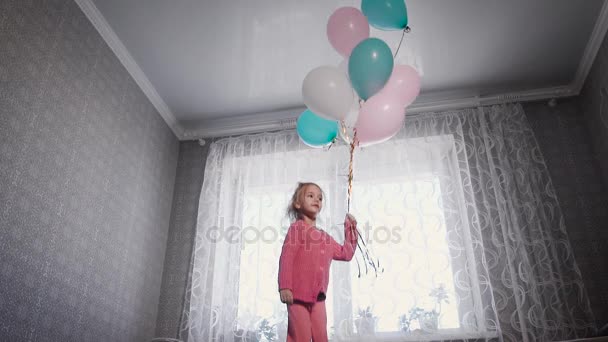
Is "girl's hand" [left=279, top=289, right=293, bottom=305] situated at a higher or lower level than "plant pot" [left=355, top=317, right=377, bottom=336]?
higher

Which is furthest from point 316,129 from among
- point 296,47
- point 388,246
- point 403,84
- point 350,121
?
point 388,246

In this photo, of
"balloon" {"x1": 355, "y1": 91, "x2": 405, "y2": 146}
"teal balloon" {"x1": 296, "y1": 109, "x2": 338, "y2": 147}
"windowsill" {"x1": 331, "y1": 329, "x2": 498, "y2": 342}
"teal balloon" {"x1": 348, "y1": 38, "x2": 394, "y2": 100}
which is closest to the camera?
"teal balloon" {"x1": 348, "y1": 38, "x2": 394, "y2": 100}

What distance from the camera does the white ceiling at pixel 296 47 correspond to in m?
2.54

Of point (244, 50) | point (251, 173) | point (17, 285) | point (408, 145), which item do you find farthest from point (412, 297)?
point (17, 285)

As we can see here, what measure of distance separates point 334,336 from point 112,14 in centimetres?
217

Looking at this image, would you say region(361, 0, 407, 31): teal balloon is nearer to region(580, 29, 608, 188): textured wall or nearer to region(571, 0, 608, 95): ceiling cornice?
region(571, 0, 608, 95): ceiling cornice

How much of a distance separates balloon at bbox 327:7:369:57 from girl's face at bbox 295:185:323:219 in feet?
2.14

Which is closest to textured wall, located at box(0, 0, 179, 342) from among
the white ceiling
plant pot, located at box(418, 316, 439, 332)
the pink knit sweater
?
the white ceiling

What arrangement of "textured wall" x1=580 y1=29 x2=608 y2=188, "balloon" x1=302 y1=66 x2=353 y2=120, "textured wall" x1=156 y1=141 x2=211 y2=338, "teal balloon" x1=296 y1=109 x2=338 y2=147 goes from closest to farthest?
"balloon" x1=302 y1=66 x2=353 y2=120
"teal balloon" x1=296 y1=109 x2=338 y2=147
"textured wall" x1=580 y1=29 x2=608 y2=188
"textured wall" x1=156 y1=141 x2=211 y2=338

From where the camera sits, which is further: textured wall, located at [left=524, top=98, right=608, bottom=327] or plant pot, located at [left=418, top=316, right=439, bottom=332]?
textured wall, located at [left=524, top=98, right=608, bottom=327]

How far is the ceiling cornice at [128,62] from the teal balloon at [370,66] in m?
1.54

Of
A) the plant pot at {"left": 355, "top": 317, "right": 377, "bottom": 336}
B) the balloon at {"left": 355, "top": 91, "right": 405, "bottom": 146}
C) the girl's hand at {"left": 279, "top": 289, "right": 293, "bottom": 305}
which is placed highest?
the balloon at {"left": 355, "top": 91, "right": 405, "bottom": 146}

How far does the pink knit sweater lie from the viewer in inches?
75.3

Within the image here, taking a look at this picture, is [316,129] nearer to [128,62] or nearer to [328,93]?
[328,93]
